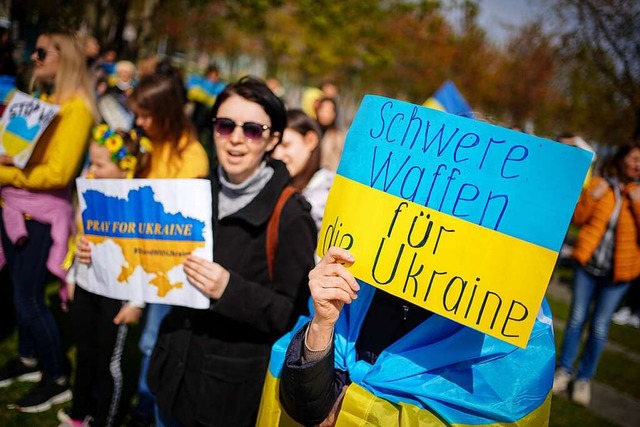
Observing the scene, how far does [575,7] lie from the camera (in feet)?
24.1

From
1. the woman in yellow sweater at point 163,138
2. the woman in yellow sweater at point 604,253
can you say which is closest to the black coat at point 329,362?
the woman in yellow sweater at point 163,138

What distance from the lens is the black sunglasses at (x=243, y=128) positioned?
2.03m

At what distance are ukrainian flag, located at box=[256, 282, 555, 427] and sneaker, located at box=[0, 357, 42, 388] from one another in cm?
280

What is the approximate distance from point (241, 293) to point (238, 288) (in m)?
0.02

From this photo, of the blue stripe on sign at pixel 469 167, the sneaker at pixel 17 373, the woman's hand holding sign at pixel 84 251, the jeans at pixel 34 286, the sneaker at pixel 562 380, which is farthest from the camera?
the sneaker at pixel 562 380

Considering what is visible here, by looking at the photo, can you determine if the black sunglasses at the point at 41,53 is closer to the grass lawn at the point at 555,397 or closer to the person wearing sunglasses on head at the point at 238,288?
the person wearing sunglasses on head at the point at 238,288

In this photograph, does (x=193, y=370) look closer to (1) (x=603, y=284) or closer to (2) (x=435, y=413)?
(2) (x=435, y=413)

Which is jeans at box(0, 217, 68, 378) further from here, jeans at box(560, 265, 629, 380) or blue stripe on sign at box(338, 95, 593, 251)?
jeans at box(560, 265, 629, 380)

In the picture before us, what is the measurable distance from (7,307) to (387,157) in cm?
362

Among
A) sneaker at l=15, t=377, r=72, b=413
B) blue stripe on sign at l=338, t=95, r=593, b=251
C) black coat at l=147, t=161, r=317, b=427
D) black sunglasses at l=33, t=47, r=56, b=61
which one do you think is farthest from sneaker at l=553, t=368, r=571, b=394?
black sunglasses at l=33, t=47, r=56, b=61

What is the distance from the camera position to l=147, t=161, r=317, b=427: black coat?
Result: 6.20ft

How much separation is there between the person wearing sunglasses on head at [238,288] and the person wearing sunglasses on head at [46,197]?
123 cm

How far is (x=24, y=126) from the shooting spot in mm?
2713

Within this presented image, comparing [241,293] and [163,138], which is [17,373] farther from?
[241,293]
